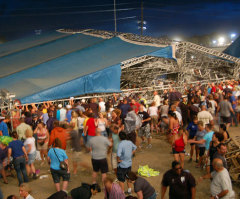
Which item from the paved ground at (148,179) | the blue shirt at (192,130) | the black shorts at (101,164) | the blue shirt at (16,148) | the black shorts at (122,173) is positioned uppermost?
the blue shirt at (192,130)

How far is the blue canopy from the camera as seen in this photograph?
12352mm

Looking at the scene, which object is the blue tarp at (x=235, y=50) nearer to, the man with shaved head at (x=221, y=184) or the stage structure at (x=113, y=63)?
the stage structure at (x=113, y=63)

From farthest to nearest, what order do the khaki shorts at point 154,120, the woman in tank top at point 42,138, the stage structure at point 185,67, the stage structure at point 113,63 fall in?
the stage structure at point 185,67, the stage structure at point 113,63, the khaki shorts at point 154,120, the woman in tank top at point 42,138

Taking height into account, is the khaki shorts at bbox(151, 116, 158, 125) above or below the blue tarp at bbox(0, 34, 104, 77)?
below

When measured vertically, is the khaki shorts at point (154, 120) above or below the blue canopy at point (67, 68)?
below

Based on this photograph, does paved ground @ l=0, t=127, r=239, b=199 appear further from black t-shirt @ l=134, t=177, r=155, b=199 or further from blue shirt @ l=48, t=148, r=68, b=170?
black t-shirt @ l=134, t=177, r=155, b=199

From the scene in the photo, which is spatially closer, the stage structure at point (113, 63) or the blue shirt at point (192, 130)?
the blue shirt at point (192, 130)

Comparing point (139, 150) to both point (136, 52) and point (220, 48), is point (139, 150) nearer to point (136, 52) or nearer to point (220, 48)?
point (136, 52)

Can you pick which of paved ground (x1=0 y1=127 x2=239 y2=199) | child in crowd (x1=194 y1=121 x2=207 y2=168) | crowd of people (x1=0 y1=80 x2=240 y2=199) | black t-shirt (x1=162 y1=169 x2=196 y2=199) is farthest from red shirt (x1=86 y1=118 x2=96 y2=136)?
black t-shirt (x1=162 y1=169 x2=196 y2=199)

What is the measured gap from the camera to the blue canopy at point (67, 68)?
12352mm

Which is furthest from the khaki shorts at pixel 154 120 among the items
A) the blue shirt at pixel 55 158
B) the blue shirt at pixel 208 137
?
the blue shirt at pixel 55 158

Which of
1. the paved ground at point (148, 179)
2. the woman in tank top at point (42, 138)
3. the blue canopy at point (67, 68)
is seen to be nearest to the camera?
the paved ground at point (148, 179)

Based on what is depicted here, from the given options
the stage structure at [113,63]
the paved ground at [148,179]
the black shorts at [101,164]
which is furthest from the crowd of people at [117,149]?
the stage structure at [113,63]

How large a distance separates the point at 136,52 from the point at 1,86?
23.8 feet
